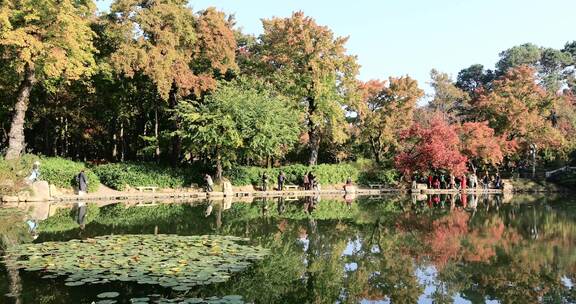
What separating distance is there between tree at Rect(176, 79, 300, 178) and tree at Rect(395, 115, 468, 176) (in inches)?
375

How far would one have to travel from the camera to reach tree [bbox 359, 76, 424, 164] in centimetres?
3847

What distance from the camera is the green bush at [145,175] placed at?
2762cm

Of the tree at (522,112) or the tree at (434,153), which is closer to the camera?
the tree at (434,153)

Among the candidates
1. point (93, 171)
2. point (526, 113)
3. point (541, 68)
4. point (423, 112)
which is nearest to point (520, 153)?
point (526, 113)

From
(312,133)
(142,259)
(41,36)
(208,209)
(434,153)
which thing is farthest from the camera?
(312,133)

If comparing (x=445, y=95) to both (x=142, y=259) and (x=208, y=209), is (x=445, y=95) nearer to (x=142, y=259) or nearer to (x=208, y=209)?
(x=208, y=209)

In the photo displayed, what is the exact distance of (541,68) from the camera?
199 ft

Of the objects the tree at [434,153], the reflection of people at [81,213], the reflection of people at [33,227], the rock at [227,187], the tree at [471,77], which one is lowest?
the reflection of people at [33,227]

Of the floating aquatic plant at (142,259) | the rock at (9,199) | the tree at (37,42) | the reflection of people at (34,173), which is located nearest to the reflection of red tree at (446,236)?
the floating aquatic plant at (142,259)

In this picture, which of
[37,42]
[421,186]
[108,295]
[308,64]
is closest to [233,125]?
[308,64]

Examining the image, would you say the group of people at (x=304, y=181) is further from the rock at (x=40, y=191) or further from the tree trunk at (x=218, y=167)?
the rock at (x=40, y=191)

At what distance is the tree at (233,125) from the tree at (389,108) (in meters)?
9.90

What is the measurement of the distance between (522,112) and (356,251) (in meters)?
32.0

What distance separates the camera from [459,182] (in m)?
38.6
